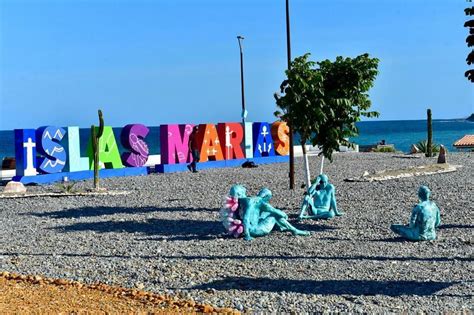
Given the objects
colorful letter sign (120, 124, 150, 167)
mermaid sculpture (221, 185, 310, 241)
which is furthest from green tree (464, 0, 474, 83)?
colorful letter sign (120, 124, 150, 167)

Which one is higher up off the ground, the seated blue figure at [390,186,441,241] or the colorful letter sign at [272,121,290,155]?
the colorful letter sign at [272,121,290,155]

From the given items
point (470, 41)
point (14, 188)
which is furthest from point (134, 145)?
point (470, 41)

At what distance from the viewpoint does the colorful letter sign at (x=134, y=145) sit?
27828 millimetres

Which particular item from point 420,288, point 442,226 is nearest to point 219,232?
point 442,226

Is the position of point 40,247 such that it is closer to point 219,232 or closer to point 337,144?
point 219,232

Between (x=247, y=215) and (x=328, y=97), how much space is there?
3.98 metres

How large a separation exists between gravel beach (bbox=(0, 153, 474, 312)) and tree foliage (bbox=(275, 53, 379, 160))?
1837mm

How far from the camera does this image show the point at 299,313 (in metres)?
7.60

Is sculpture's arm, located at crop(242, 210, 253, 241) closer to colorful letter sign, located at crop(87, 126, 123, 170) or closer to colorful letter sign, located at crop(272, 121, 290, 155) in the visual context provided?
colorful letter sign, located at crop(87, 126, 123, 170)

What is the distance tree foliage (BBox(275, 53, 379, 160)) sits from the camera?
1494cm

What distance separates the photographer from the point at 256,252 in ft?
36.9

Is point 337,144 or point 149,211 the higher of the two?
point 337,144

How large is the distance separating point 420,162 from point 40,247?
22140 mm

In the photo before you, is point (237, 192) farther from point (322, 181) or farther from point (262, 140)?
point (262, 140)
